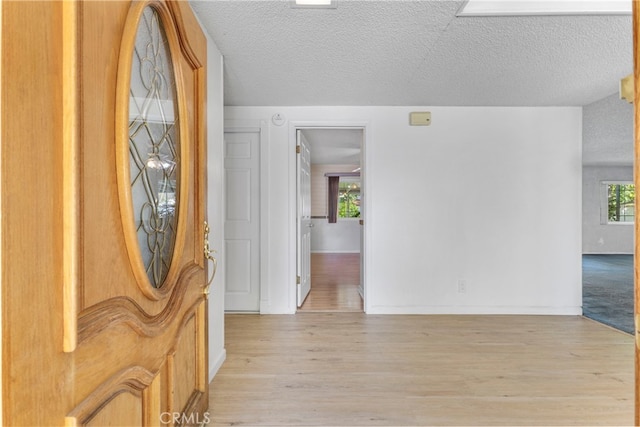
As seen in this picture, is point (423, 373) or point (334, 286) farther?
point (334, 286)

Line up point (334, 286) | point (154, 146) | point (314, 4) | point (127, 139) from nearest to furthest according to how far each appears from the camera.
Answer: point (127, 139) < point (154, 146) < point (314, 4) < point (334, 286)

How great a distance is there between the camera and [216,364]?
213cm

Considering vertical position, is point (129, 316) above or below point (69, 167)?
below

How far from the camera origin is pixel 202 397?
1.45 meters

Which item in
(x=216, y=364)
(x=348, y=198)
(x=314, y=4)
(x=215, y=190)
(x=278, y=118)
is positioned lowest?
(x=216, y=364)

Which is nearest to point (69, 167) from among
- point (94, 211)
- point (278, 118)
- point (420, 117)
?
point (94, 211)

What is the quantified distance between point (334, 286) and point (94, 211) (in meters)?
4.02

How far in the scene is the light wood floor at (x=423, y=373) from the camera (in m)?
1.71

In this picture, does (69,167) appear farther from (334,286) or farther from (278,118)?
(334,286)

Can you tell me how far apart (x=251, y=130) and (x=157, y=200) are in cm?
236

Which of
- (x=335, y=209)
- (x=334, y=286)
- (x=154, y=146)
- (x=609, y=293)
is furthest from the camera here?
(x=335, y=209)

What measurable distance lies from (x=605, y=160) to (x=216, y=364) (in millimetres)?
9183

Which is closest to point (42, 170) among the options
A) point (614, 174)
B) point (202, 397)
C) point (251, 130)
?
point (202, 397)

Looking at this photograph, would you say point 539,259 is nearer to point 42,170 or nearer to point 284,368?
point 284,368
